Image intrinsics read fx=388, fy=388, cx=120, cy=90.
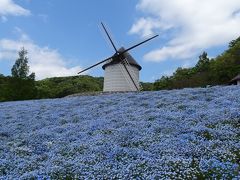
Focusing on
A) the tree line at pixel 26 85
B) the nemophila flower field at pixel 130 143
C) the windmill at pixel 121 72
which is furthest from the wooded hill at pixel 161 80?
the nemophila flower field at pixel 130 143

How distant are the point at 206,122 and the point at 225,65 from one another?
195 ft

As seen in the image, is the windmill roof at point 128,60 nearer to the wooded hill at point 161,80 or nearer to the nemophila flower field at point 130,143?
the wooded hill at point 161,80

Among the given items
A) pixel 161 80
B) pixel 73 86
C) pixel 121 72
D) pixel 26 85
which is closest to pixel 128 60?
pixel 121 72

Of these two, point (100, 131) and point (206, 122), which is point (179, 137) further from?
point (100, 131)

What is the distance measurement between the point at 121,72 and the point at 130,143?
109 ft

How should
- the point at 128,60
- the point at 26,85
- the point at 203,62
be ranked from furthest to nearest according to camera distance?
the point at 203,62, the point at 26,85, the point at 128,60

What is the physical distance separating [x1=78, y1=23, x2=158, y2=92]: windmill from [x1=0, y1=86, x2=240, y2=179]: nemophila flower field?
83.8 ft

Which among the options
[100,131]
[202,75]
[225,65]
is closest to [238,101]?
[100,131]

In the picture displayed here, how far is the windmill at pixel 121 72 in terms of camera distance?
43875mm

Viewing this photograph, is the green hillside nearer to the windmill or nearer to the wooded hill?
the wooded hill

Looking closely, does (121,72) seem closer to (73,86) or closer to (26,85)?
(26,85)

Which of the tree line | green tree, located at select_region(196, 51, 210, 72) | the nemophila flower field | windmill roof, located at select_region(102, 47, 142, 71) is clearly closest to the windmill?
windmill roof, located at select_region(102, 47, 142, 71)

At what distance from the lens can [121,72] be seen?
43.9 metres

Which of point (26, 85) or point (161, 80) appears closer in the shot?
point (26, 85)
